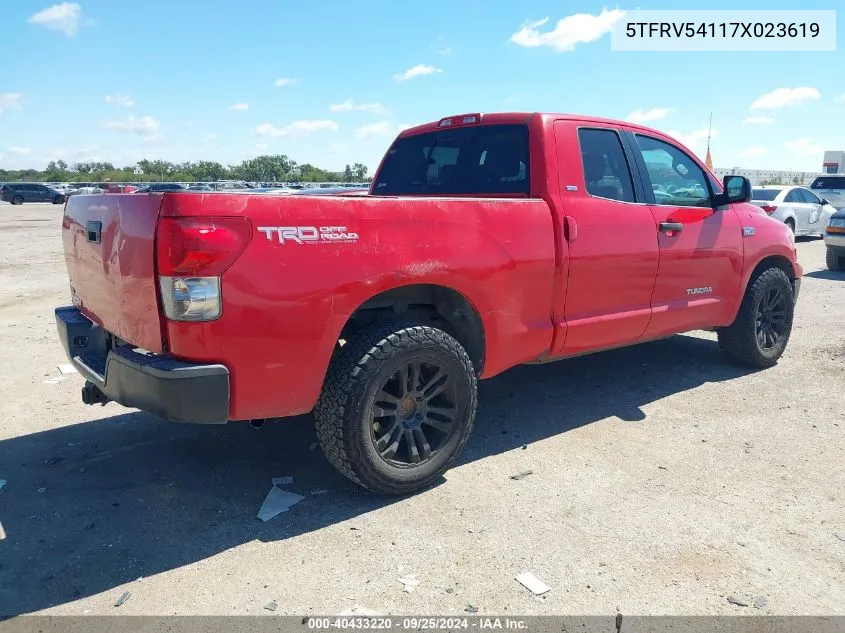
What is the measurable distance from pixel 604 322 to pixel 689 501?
4.29 feet

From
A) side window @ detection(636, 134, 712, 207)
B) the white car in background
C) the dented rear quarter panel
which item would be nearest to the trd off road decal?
side window @ detection(636, 134, 712, 207)

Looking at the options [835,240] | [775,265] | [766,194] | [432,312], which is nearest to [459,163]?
[432,312]

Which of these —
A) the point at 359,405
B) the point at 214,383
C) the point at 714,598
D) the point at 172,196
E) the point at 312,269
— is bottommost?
the point at 714,598

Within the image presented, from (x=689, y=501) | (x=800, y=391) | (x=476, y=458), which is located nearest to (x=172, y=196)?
(x=476, y=458)

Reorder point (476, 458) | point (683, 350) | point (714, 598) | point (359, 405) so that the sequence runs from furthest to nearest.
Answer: point (683, 350)
point (476, 458)
point (359, 405)
point (714, 598)

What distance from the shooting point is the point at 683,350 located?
6.60 meters

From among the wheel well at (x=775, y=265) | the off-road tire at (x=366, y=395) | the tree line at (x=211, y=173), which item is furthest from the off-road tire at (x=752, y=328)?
the tree line at (x=211, y=173)

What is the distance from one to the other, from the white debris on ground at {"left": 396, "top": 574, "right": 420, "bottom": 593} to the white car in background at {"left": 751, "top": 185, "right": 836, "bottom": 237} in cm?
1559

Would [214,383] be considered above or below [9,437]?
above

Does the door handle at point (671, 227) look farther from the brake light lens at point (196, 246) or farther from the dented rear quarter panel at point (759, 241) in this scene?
the brake light lens at point (196, 246)

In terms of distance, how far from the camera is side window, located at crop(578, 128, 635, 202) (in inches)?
170

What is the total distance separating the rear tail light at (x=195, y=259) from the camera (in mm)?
2719

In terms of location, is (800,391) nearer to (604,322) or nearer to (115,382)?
(604,322)

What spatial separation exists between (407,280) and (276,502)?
4.46 feet
